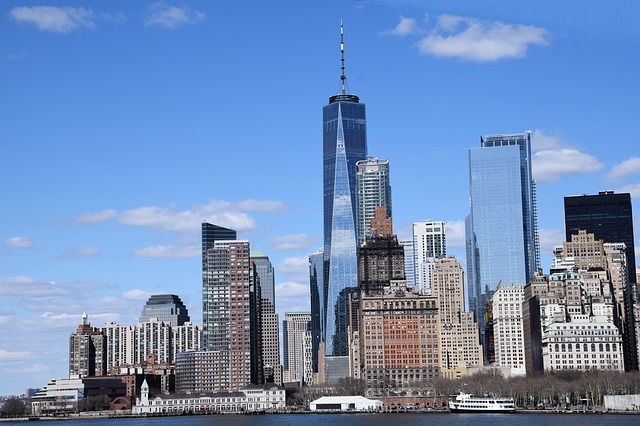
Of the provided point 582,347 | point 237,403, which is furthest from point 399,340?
point 582,347

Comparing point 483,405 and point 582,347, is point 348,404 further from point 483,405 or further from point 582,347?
point 582,347

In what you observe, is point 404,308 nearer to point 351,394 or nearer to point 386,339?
point 386,339

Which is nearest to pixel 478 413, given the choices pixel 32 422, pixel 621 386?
pixel 621 386

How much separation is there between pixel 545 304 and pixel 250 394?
176 ft

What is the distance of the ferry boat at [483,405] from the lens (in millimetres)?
147250

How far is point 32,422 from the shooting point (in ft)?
618

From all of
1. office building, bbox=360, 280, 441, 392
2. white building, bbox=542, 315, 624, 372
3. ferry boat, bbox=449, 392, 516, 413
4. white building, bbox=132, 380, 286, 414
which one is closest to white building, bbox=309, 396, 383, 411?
office building, bbox=360, 280, 441, 392

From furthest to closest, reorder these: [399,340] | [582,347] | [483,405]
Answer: [399,340] → [582,347] → [483,405]

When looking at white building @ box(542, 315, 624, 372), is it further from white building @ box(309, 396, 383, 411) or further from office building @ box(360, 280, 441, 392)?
office building @ box(360, 280, 441, 392)

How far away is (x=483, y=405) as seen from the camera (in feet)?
489

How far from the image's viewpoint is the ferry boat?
5797 inches

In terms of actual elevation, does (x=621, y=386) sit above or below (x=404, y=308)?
below

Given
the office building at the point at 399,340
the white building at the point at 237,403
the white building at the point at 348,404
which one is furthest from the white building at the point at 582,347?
the white building at the point at 237,403

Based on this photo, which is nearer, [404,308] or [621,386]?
[621,386]
